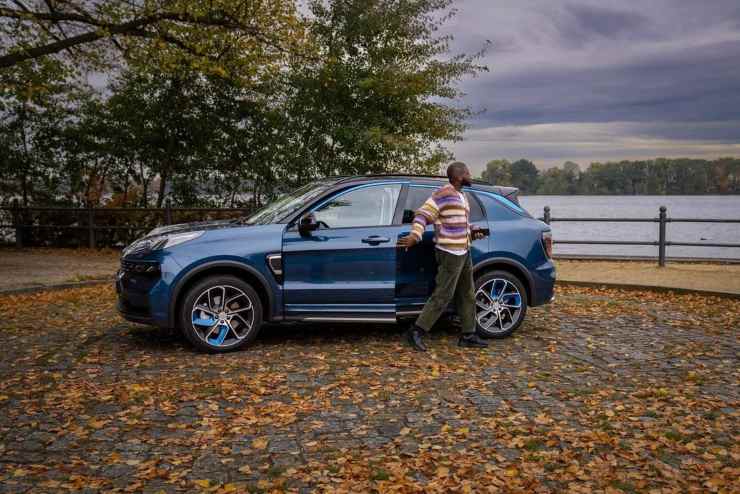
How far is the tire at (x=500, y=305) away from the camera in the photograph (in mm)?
7871

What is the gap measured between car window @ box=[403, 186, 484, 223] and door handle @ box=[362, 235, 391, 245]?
0.35 metres

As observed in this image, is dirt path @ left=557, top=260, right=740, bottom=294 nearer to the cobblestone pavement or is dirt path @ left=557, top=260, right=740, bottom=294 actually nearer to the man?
the cobblestone pavement

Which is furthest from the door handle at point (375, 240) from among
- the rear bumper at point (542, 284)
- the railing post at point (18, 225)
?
the railing post at point (18, 225)

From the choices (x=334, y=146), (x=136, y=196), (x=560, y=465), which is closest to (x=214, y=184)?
(x=136, y=196)

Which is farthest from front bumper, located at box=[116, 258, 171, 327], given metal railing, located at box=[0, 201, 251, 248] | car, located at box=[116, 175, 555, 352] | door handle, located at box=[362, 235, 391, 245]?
metal railing, located at box=[0, 201, 251, 248]

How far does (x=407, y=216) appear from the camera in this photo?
299 inches

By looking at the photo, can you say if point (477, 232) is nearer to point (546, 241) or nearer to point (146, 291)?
point (546, 241)

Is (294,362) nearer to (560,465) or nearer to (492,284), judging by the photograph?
(492,284)

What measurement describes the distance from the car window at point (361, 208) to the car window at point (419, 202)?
0.14 metres

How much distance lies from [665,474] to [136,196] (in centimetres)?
1804

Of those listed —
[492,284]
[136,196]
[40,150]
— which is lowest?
[492,284]

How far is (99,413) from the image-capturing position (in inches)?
207

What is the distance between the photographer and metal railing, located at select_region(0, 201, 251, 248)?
18.4 metres

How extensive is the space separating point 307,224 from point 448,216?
1.44 meters
